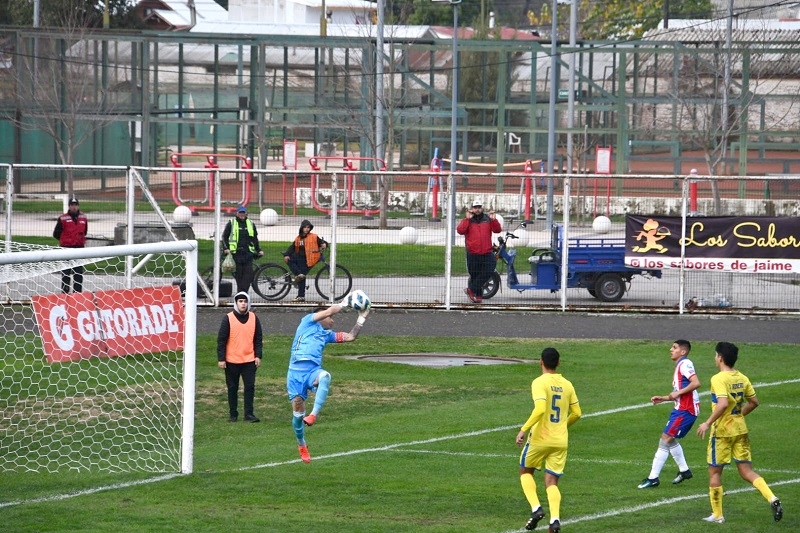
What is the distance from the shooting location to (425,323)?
22.2m

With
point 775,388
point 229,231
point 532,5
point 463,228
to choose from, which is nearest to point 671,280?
point 463,228

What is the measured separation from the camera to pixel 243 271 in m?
22.6

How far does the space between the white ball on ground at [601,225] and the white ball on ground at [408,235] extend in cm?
370

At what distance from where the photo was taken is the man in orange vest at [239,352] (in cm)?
1440

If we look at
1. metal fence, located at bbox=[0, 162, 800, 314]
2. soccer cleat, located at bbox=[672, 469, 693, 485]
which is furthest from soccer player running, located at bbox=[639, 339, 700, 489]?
metal fence, located at bbox=[0, 162, 800, 314]

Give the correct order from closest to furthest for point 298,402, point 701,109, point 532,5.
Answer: point 298,402 < point 701,109 < point 532,5

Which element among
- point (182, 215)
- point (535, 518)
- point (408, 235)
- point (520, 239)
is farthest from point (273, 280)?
point (535, 518)

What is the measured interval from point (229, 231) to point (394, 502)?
40.7ft

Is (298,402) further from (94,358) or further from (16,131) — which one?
(16,131)

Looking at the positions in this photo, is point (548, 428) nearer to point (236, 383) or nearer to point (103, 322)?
point (103, 322)

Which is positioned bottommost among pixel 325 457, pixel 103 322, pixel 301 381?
pixel 325 457

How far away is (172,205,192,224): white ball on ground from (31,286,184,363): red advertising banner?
10.7 metres

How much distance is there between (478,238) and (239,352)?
9.51 meters

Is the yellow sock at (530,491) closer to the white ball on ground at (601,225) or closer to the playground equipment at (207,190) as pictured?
the white ball on ground at (601,225)
